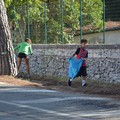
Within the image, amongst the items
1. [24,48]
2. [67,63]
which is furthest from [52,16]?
[67,63]

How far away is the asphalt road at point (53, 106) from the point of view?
35.0 feet

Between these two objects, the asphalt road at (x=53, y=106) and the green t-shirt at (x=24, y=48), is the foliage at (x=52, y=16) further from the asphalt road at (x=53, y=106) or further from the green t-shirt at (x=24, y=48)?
the asphalt road at (x=53, y=106)

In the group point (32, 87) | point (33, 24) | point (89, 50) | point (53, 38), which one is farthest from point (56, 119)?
point (33, 24)

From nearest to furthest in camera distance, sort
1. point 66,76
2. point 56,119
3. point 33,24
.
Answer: point 56,119 → point 66,76 → point 33,24

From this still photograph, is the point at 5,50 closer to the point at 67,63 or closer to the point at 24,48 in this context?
the point at 24,48

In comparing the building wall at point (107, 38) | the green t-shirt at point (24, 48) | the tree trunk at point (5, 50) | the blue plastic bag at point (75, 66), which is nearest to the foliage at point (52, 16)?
the building wall at point (107, 38)

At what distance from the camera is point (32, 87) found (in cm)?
1593

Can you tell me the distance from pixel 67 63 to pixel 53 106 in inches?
305

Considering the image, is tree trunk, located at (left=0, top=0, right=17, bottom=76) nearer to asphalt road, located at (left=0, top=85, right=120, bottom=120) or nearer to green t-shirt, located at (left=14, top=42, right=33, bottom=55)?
green t-shirt, located at (left=14, top=42, right=33, bottom=55)

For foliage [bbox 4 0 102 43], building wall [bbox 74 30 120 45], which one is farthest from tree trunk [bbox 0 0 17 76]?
building wall [bbox 74 30 120 45]

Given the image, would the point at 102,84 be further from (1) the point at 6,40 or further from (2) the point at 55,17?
(2) the point at 55,17

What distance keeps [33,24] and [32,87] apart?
26.3ft

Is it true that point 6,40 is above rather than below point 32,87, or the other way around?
above

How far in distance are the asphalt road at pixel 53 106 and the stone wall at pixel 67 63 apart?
330 cm
